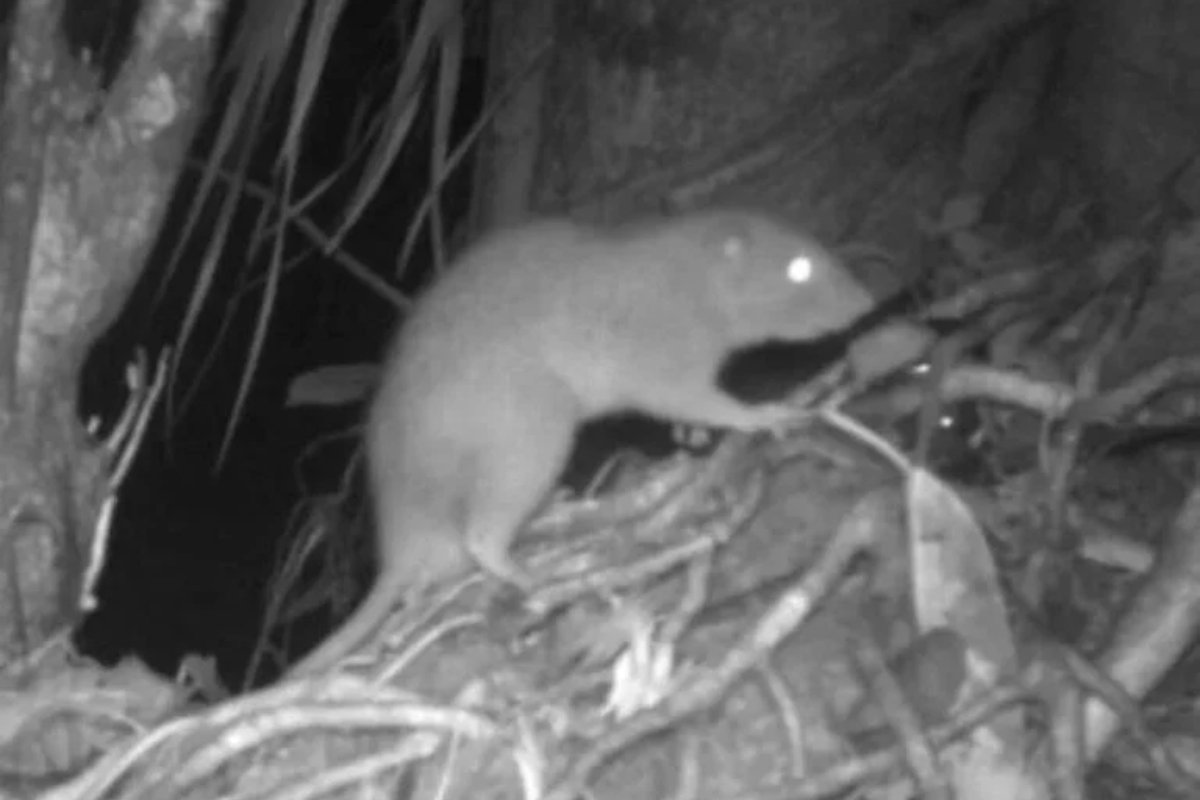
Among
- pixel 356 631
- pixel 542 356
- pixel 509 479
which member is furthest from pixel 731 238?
pixel 356 631

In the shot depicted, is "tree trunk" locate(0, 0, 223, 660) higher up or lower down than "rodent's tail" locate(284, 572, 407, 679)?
higher up

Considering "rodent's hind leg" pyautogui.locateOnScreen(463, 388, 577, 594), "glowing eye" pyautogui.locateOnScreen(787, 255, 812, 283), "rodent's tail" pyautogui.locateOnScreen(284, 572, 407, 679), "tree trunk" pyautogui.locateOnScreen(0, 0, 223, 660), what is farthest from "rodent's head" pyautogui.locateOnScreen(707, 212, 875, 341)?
"tree trunk" pyautogui.locateOnScreen(0, 0, 223, 660)

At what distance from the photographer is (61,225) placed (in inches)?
90.3

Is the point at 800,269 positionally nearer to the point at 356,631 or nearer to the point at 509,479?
the point at 509,479

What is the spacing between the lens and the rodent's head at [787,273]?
9.57ft

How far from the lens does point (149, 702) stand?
225 cm

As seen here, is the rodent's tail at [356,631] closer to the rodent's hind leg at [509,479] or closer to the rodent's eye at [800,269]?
the rodent's hind leg at [509,479]

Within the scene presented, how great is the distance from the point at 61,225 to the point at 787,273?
40.7 inches

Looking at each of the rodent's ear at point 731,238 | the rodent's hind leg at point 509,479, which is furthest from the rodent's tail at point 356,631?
the rodent's ear at point 731,238

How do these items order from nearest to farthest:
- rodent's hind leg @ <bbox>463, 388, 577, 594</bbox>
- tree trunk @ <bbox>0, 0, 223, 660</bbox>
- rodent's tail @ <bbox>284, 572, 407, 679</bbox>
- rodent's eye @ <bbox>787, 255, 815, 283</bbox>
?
tree trunk @ <bbox>0, 0, 223, 660</bbox> < rodent's tail @ <bbox>284, 572, 407, 679</bbox> < rodent's hind leg @ <bbox>463, 388, 577, 594</bbox> < rodent's eye @ <bbox>787, 255, 815, 283</bbox>

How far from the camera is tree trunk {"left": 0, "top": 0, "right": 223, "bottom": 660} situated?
223cm

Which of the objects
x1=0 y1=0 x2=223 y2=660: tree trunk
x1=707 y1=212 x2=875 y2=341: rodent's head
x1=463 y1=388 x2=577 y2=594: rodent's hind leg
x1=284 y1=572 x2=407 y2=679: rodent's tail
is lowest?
x1=284 y1=572 x2=407 y2=679: rodent's tail

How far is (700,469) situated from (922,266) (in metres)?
0.60

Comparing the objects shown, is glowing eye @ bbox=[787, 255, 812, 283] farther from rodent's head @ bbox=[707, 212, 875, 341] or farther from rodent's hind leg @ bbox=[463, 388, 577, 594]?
rodent's hind leg @ bbox=[463, 388, 577, 594]
